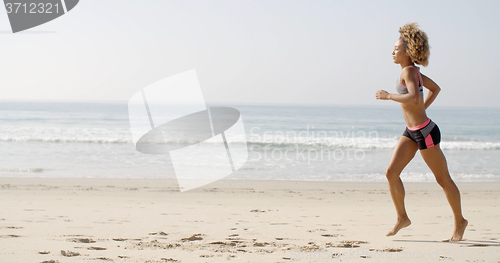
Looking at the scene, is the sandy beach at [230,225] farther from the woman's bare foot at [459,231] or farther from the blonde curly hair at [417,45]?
the blonde curly hair at [417,45]

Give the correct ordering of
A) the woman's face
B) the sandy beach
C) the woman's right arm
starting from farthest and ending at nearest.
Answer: the woman's right arm, the woman's face, the sandy beach

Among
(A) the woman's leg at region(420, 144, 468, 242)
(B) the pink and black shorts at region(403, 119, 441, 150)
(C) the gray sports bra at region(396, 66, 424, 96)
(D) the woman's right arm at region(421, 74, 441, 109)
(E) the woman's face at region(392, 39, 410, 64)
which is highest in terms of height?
(E) the woman's face at region(392, 39, 410, 64)

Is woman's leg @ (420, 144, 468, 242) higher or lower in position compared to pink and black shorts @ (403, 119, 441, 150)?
lower

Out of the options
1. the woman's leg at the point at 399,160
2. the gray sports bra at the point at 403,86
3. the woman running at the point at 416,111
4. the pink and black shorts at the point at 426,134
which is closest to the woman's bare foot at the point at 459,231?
the woman running at the point at 416,111

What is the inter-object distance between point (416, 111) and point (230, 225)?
222 centimetres

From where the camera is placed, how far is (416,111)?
291cm

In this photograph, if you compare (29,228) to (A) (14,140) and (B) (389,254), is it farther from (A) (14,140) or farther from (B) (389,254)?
(A) (14,140)

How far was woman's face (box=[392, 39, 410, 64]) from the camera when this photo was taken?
2969mm

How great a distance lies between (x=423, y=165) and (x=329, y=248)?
822 centimetres

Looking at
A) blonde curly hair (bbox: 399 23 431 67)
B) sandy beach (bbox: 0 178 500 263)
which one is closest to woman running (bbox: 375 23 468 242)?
blonde curly hair (bbox: 399 23 431 67)

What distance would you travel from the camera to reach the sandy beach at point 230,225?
9.31 feet

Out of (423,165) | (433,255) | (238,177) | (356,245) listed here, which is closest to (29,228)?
(356,245)

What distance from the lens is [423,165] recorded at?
10.1 meters

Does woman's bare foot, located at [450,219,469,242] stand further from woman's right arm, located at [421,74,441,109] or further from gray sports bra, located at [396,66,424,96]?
gray sports bra, located at [396,66,424,96]
